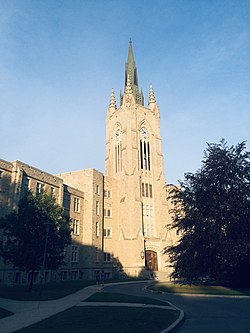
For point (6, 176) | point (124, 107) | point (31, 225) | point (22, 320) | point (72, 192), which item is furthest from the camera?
point (124, 107)

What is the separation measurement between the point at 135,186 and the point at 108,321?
1845 inches

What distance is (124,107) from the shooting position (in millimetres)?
68250

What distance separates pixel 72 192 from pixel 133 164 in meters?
16.4

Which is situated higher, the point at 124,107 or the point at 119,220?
the point at 124,107

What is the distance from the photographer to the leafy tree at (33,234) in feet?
89.9

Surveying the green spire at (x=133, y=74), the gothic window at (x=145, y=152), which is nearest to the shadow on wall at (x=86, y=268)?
the gothic window at (x=145, y=152)

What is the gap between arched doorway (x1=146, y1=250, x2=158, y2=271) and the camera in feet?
191

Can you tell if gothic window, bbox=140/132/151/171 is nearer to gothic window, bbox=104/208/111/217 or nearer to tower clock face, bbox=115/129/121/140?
tower clock face, bbox=115/129/121/140

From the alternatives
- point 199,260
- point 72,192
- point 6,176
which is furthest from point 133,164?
point 199,260

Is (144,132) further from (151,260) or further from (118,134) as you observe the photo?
(151,260)

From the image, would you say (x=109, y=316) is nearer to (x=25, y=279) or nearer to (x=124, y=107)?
(x=25, y=279)

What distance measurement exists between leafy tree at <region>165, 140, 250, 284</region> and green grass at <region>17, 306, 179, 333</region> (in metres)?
14.5

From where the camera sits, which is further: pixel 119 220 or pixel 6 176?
pixel 119 220

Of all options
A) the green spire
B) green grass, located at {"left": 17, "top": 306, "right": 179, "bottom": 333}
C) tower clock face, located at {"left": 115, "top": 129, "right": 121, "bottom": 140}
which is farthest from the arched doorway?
green grass, located at {"left": 17, "top": 306, "right": 179, "bottom": 333}
